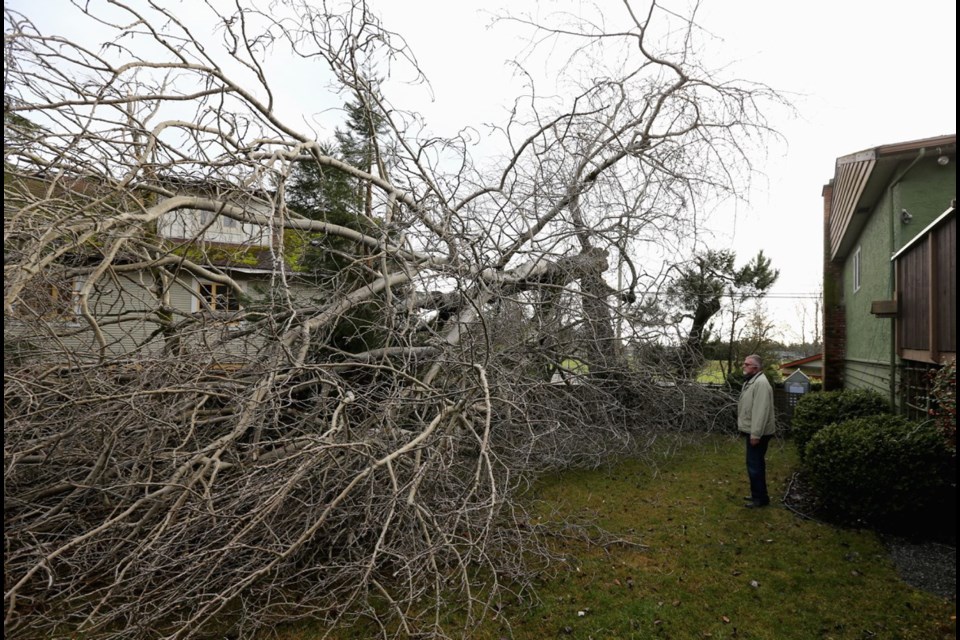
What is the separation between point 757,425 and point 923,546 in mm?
1743

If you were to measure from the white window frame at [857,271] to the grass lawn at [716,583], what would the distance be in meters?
7.10

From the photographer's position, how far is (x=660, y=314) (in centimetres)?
834

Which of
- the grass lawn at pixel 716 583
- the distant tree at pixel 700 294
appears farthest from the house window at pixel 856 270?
the grass lawn at pixel 716 583

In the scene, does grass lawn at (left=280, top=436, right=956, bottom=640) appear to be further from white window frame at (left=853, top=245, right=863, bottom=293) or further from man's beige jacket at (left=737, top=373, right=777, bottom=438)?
white window frame at (left=853, top=245, right=863, bottom=293)

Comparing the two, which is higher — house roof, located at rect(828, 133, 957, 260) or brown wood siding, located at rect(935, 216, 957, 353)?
house roof, located at rect(828, 133, 957, 260)

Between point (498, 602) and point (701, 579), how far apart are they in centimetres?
173

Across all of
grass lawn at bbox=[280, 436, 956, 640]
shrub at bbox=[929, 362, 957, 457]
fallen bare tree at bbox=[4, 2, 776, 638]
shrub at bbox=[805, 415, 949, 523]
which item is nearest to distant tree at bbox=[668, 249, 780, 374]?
fallen bare tree at bbox=[4, 2, 776, 638]

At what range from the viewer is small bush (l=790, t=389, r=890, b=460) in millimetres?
8078

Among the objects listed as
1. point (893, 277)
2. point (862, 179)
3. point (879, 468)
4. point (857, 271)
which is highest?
point (862, 179)

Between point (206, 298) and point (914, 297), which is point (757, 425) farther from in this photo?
point (206, 298)

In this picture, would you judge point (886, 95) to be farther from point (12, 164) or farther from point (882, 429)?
point (12, 164)

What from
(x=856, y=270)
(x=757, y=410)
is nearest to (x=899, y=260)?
(x=757, y=410)

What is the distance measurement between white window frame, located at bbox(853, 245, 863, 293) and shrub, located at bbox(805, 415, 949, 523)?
6.38m

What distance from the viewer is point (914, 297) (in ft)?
20.9
